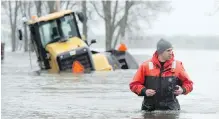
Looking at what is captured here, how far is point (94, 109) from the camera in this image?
1197cm

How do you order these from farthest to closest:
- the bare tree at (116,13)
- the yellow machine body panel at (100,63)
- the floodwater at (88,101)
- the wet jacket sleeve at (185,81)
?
the bare tree at (116,13) → the yellow machine body panel at (100,63) → the floodwater at (88,101) → the wet jacket sleeve at (185,81)

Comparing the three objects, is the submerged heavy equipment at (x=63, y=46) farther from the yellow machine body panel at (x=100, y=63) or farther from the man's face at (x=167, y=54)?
the man's face at (x=167, y=54)

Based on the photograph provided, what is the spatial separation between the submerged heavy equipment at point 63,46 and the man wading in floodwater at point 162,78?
556 inches

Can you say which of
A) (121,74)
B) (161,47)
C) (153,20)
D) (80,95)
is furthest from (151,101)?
(153,20)

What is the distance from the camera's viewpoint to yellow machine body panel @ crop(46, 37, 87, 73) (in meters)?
24.1

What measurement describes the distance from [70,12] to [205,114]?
48.0ft

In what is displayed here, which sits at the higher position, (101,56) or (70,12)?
(70,12)

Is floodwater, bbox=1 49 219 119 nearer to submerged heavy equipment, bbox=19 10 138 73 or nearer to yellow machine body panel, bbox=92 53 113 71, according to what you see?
submerged heavy equipment, bbox=19 10 138 73

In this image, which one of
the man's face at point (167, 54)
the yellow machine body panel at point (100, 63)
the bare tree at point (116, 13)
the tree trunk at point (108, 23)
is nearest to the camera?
the man's face at point (167, 54)

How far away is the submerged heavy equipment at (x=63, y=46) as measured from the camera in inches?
946

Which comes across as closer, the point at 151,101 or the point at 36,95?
the point at 151,101

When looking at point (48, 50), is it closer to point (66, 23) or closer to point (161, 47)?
point (66, 23)

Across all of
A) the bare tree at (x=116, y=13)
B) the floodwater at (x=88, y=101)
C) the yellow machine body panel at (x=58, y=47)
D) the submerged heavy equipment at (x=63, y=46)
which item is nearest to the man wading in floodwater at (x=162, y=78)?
A: the floodwater at (x=88, y=101)

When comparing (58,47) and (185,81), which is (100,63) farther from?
(185,81)
